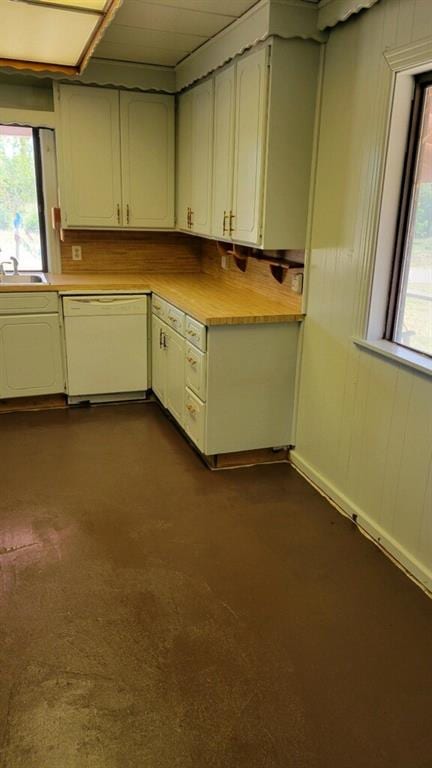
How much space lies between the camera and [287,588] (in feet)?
7.39

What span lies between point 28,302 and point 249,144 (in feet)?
5.98

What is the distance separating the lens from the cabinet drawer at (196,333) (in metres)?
2.99

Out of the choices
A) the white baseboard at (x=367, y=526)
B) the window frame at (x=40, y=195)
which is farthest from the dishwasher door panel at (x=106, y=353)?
the white baseboard at (x=367, y=526)

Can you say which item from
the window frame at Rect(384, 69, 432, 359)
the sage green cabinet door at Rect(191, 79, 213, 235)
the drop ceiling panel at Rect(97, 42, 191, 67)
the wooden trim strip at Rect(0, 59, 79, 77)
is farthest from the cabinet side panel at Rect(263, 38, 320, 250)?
the wooden trim strip at Rect(0, 59, 79, 77)

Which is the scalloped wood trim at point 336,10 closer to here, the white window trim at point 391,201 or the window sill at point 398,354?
the white window trim at point 391,201

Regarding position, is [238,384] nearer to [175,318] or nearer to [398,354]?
[175,318]

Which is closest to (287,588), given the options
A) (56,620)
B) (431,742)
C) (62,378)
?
(431,742)

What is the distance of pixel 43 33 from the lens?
8.76 feet

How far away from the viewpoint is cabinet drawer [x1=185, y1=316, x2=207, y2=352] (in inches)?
118

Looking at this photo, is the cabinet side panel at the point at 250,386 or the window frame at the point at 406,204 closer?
the window frame at the point at 406,204

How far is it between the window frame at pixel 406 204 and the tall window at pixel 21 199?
115 inches

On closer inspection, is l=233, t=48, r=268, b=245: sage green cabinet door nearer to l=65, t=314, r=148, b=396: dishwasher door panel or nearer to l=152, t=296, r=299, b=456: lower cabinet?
l=152, t=296, r=299, b=456: lower cabinet

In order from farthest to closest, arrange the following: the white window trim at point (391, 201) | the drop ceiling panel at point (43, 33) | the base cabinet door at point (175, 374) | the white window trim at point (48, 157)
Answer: the white window trim at point (48, 157)
the base cabinet door at point (175, 374)
the drop ceiling panel at point (43, 33)
the white window trim at point (391, 201)

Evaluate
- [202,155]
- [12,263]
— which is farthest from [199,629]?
[12,263]
